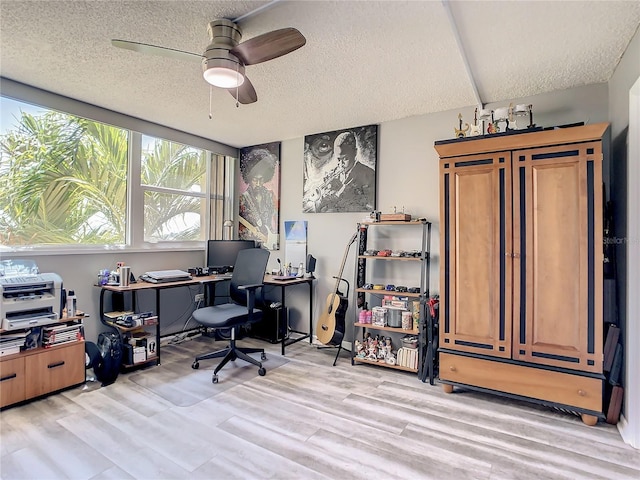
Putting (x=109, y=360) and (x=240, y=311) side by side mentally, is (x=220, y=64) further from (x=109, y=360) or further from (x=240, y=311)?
(x=109, y=360)

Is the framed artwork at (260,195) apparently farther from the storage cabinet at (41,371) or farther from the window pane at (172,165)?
the storage cabinet at (41,371)

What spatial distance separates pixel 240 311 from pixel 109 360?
1.12 metres

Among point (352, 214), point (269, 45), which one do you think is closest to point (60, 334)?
point (269, 45)

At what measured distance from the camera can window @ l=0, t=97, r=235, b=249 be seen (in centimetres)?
296

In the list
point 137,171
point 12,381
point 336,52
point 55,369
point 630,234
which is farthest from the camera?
point 137,171

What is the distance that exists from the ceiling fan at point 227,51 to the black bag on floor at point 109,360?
2.31 meters

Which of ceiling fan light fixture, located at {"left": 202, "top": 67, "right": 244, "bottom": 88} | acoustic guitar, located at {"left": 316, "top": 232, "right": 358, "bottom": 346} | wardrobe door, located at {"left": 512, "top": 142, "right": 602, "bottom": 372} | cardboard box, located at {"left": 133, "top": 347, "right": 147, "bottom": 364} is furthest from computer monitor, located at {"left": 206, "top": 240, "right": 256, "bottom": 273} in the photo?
wardrobe door, located at {"left": 512, "top": 142, "right": 602, "bottom": 372}

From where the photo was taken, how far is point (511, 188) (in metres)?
2.59

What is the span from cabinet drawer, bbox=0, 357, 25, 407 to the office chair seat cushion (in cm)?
123

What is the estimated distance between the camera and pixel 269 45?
185 centimetres

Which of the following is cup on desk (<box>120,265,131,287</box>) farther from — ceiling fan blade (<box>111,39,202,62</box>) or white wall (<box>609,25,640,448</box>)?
white wall (<box>609,25,640,448</box>)

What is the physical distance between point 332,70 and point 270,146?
217 centimetres

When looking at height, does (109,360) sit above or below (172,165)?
below

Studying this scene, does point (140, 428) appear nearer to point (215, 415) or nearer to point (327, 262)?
point (215, 415)
